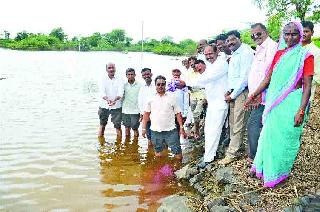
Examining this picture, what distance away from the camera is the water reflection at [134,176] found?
19.9 ft

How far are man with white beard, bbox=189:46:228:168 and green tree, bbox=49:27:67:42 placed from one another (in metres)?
83.1

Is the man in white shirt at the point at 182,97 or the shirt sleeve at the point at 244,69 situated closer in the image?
the shirt sleeve at the point at 244,69

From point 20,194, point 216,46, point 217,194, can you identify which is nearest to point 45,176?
point 20,194

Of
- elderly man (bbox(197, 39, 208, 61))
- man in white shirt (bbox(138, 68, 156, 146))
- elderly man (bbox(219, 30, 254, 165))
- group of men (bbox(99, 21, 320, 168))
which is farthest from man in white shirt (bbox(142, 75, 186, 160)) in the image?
elderly man (bbox(197, 39, 208, 61))

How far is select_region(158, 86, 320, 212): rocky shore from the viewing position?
15.6 ft

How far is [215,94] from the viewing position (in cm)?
644

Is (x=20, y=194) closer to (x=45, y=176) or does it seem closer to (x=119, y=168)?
(x=45, y=176)

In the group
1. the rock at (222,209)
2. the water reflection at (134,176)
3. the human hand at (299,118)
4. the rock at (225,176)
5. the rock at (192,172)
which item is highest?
the human hand at (299,118)

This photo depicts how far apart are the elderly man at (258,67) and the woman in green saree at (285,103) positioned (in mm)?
403

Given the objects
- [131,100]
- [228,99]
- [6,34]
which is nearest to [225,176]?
[228,99]

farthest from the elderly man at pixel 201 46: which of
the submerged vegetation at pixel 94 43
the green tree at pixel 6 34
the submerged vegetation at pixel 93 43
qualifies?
the green tree at pixel 6 34

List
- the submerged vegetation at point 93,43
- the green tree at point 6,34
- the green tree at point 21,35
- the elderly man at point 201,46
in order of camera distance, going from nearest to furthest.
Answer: the elderly man at point 201,46, the submerged vegetation at point 93,43, the green tree at point 6,34, the green tree at point 21,35

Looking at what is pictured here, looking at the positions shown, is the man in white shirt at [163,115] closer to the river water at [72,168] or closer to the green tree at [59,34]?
the river water at [72,168]

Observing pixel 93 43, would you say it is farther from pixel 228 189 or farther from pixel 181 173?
pixel 228 189
